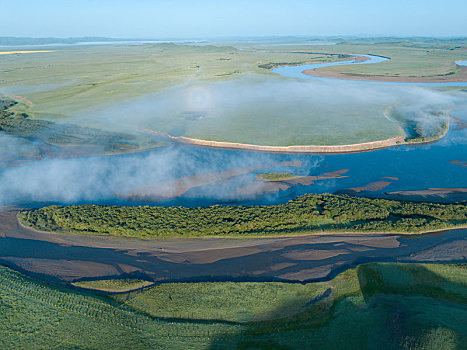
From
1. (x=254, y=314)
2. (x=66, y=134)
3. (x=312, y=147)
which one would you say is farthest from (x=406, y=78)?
(x=254, y=314)

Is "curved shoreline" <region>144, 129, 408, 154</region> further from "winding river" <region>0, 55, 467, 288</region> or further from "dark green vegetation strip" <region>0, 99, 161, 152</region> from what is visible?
"dark green vegetation strip" <region>0, 99, 161, 152</region>

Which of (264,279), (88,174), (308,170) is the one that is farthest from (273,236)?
(88,174)

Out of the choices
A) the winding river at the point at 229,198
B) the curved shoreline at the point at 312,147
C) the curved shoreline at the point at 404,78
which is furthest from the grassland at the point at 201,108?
the curved shoreline at the point at 404,78

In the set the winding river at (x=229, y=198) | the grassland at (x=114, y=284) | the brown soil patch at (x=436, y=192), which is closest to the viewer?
the grassland at (x=114, y=284)

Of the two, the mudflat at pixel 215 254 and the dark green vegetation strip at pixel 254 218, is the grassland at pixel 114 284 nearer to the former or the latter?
the mudflat at pixel 215 254

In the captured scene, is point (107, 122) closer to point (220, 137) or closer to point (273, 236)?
point (220, 137)

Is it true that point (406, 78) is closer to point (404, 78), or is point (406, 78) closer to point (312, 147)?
point (404, 78)

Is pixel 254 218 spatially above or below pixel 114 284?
above
